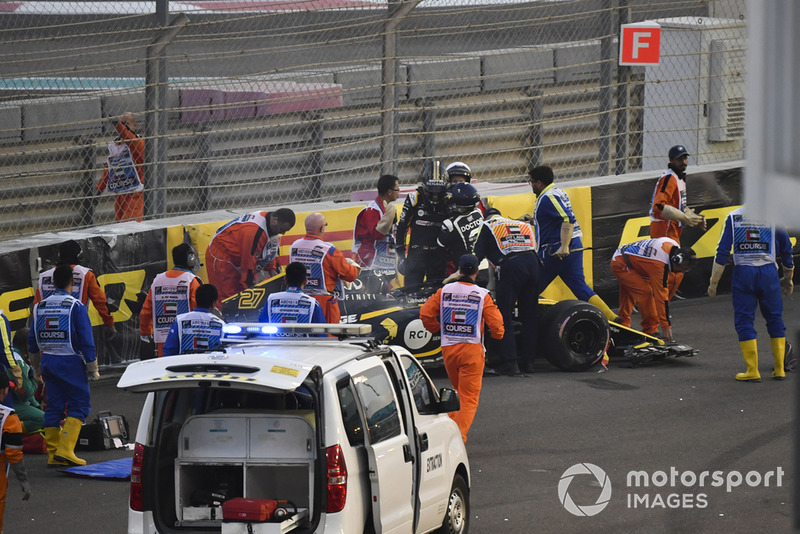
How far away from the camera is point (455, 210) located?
Result: 504 inches

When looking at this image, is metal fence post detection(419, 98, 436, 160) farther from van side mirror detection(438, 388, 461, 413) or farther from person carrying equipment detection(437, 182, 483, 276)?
van side mirror detection(438, 388, 461, 413)

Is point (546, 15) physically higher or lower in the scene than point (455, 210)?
higher

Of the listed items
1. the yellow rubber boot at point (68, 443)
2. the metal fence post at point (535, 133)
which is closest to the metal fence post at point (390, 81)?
the metal fence post at point (535, 133)

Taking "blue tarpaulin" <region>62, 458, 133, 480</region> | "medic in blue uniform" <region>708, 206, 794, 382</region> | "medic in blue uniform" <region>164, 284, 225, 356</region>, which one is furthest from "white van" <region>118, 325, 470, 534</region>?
"medic in blue uniform" <region>708, 206, 794, 382</region>

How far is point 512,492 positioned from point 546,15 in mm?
8589

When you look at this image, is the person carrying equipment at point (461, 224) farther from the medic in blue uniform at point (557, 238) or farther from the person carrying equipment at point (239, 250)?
the person carrying equipment at point (239, 250)

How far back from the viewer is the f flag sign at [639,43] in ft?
48.2

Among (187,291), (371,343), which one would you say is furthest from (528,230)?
(371,343)

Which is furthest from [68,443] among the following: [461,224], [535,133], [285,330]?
[535,133]

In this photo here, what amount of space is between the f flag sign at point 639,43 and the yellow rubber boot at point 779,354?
4577 millimetres

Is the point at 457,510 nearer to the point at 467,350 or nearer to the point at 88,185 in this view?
the point at 467,350

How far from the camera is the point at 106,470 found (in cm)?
945

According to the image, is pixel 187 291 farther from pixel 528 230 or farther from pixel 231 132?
pixel 528 230

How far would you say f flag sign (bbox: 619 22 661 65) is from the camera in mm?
14688
